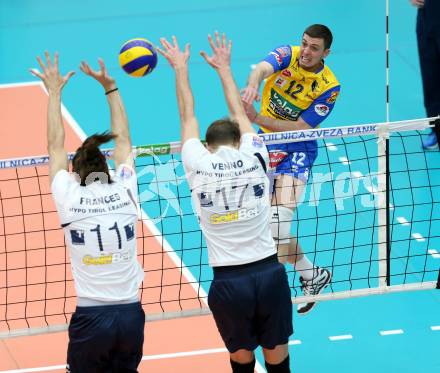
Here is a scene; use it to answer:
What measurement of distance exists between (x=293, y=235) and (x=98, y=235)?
4.42 metres

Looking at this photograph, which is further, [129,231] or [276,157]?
[276,157]

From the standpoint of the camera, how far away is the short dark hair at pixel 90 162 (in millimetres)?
6934

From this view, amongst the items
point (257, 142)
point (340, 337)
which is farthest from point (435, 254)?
point (257, 142)

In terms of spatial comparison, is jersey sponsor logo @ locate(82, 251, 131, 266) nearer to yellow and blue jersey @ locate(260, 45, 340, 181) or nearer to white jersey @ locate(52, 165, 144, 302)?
white jersey @ locate(52, 165, 144, 302)

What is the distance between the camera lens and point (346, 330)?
940 centimetres

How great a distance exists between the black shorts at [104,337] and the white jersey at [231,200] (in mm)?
809

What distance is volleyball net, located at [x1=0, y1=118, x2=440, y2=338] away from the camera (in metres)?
8.74

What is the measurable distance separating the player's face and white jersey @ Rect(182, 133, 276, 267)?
93.2 inches

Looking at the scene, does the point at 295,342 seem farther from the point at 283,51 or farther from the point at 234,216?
the point at 283,51

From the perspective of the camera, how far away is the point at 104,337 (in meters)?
6.79

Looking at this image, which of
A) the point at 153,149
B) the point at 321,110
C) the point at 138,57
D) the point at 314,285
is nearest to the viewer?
the point at 153,149

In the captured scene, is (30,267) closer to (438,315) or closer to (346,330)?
(346,330)

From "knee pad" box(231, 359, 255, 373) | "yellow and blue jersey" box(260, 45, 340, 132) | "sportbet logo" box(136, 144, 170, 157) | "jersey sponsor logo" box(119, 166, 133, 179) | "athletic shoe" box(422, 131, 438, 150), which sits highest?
"yellow and blue jersey" box(260, 45, 340, 132)

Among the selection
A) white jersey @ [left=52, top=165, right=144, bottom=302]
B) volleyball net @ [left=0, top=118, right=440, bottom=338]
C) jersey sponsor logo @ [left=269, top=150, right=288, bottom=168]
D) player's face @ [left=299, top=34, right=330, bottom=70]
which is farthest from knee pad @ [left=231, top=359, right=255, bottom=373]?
player's face @ [left=299, top=34, right=330, bottom=70]
